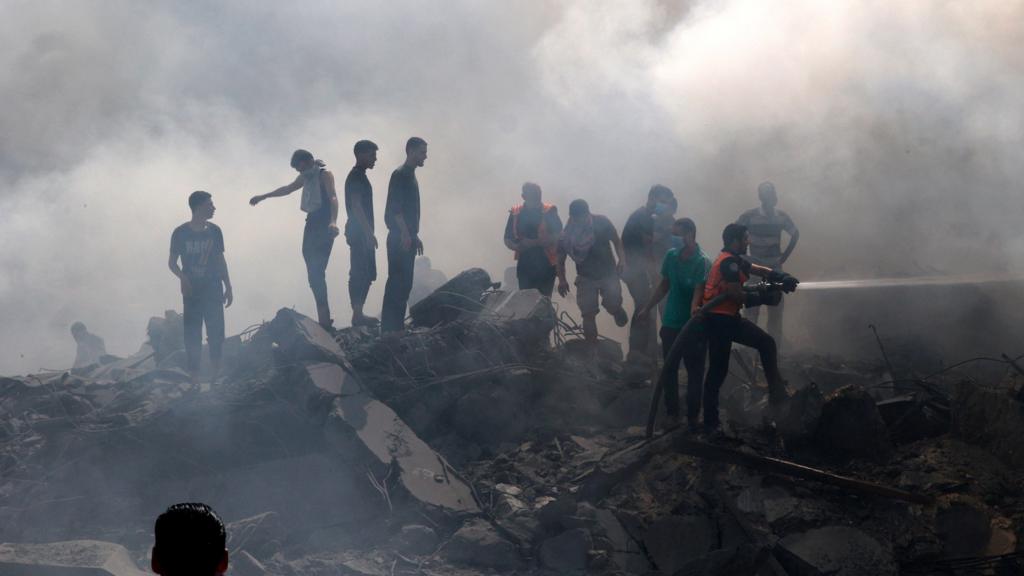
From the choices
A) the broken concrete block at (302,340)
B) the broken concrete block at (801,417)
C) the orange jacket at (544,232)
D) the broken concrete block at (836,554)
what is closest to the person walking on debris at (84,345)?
the broken concrete block at (302,340)

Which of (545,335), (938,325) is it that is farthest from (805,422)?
(938,325)

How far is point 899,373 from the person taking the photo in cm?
902

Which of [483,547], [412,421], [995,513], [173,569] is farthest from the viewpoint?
[412,421]

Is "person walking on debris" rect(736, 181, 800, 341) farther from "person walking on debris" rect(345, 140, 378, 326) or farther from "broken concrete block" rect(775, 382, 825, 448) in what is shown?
"person walking on debris" rect(345, 140, 378, 326)

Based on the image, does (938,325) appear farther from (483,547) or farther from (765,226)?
(483,547)

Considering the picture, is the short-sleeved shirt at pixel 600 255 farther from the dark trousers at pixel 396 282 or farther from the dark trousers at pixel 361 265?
the dark trousers at pixel 361 265

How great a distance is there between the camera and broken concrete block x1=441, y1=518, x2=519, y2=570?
6.00 meters

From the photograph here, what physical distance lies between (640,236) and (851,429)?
3215 millimetres

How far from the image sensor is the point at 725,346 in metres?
6.57

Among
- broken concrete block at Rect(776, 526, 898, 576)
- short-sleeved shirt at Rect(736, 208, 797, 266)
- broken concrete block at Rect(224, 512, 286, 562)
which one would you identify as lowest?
broken concrete block at Rect(776, 526, 898, 576)

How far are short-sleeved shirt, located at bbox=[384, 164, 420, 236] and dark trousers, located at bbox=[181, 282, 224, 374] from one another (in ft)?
5.21

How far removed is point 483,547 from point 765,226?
4900 millimetres

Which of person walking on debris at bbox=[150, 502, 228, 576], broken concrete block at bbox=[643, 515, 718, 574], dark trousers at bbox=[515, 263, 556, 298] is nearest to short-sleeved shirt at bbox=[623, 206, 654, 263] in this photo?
dark trousers at bbox=[515, 263, 556, 298]

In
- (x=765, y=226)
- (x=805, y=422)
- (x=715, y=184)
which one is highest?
(x=715, y=184)
